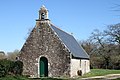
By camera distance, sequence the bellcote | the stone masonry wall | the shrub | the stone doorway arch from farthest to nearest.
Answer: the bellcote < the stone doorway arch < the stone masonry wall < the shrub

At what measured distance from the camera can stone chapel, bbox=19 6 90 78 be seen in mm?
36844

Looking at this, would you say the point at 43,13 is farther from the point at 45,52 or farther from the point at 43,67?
the point at 43,67

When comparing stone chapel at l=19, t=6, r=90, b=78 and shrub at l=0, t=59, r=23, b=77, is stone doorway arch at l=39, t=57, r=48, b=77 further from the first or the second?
shrub at l=0, t=59, r=23, b=77

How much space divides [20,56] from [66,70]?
22.4 ft

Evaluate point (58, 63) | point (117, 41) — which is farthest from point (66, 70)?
point (117, 41)

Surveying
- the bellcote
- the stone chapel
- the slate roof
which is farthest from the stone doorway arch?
the bellcote

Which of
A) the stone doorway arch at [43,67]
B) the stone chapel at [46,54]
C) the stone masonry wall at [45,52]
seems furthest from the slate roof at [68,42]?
the stone doorway arch at [43,67]

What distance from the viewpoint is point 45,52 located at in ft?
124

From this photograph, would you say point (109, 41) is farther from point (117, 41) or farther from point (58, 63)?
point (58, 63)

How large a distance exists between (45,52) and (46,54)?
0.30 m

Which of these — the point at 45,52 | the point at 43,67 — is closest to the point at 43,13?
the point at 45,52

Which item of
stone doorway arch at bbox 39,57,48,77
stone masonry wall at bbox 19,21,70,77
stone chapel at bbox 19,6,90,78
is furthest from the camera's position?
stone doorway arch at bbox 39,57,48,77

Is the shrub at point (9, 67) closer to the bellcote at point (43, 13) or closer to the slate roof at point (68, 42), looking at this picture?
the slate roof at point (68, 42)

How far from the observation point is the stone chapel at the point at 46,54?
1451 inches
